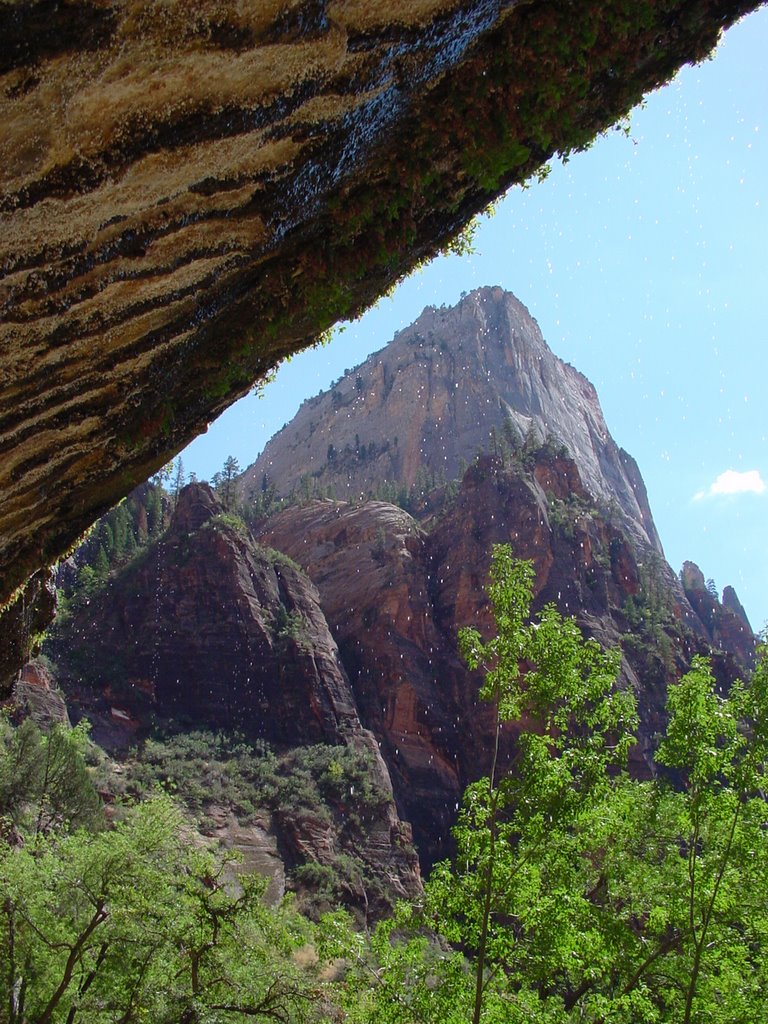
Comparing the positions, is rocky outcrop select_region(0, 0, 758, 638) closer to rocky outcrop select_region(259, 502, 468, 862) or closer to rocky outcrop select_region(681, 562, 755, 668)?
rocky outcrop select_region(259, 502, 468, 862)

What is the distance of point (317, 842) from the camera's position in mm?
40812

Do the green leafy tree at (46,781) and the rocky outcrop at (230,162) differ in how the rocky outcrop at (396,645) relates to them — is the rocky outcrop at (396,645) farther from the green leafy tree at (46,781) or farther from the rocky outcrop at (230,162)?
the rocky outcrop at (230,162)

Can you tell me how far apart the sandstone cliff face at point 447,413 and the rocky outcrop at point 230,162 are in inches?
3839

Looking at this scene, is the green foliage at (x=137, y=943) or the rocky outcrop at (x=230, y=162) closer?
the rocky outcrop at (x=230, y=162)

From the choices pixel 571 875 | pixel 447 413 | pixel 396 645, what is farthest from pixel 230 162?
pixel 447 413

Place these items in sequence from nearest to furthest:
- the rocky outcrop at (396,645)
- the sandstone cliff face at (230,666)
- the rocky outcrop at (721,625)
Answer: the sandstone cliff face at (230,666), the rocky outcrop at (396,645), the rocky outcrop at (721,625)

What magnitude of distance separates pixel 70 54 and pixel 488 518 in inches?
2517

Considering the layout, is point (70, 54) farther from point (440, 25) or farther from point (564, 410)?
point (564, 410)

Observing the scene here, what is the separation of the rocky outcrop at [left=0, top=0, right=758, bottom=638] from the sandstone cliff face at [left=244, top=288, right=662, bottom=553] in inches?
3839

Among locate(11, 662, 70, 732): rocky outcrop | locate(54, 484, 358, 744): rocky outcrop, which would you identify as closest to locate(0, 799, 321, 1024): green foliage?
locate(11, 662, 70, 732): rocky outcrop

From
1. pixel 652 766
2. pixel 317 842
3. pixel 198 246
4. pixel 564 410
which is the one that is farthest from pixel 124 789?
pixel 564 410

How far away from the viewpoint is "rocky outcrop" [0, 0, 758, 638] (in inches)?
129

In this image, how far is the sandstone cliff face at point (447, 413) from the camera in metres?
119

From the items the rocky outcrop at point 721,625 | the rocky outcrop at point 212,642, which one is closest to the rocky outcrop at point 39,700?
the rocky outcrop at point 212,642
